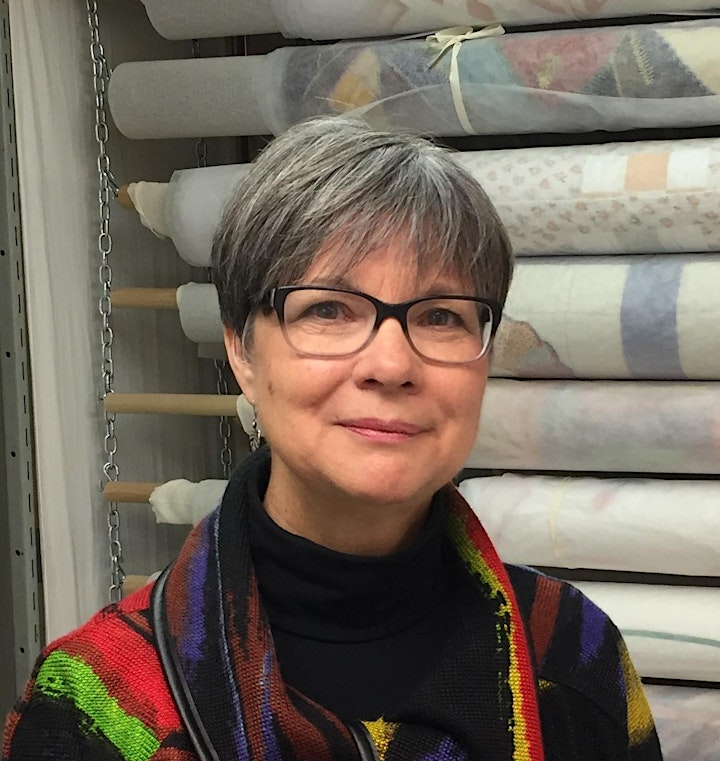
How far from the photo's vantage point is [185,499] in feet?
3.92

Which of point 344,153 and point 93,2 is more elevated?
point 93,2

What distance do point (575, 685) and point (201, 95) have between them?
2.39 ft

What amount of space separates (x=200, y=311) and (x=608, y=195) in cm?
46

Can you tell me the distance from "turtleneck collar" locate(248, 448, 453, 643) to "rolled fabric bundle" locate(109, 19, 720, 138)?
1.63ft

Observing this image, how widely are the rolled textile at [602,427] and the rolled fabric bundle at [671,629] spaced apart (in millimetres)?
118

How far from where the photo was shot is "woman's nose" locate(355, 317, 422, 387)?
61cm

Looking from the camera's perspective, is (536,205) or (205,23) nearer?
(536,205)

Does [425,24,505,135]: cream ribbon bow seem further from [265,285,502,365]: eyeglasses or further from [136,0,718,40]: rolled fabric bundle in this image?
[265,285,502,365]: eyeglasses

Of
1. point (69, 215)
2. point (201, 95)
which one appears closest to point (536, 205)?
point (201, 95)

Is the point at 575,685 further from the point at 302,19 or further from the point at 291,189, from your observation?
the point at 302,19

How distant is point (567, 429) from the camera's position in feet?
3.40

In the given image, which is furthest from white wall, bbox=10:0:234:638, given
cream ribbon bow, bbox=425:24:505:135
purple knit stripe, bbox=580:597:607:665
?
purple knit stripe, bbox=580:597:607:665

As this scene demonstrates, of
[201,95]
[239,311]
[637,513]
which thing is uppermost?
[201,95]

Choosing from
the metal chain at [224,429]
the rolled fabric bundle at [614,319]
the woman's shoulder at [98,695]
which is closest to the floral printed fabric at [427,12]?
the rolled fabric bundle at [614,319]
